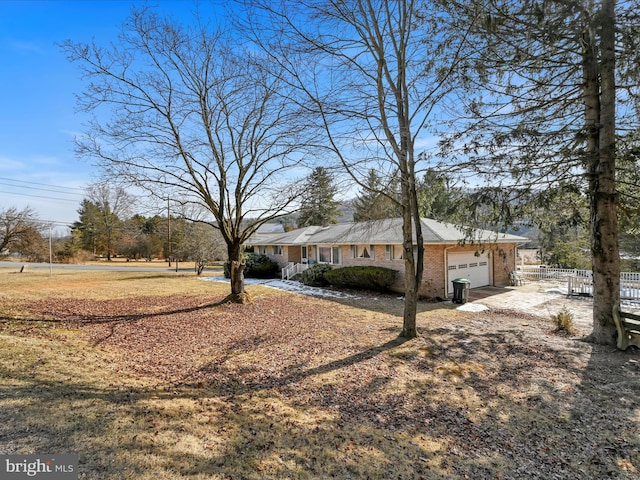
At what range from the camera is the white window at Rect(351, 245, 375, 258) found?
16859 millimetres

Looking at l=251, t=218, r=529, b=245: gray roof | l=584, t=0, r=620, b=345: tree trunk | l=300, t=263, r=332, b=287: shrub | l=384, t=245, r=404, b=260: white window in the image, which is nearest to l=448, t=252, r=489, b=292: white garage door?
l=251, t=218, r=529, b=245: gray roof

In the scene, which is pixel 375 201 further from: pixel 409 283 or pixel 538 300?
pixel 538 300

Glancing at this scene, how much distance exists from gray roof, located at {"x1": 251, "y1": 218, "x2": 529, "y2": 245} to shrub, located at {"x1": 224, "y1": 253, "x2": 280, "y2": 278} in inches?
64.1

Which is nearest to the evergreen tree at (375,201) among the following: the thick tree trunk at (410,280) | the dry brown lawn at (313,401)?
the thick tree trunk at (410,280)

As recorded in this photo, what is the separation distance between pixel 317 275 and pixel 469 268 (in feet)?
26.9

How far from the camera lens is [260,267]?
2314 cm

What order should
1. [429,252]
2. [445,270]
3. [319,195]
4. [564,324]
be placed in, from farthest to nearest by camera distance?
1. [429,252]
2. [445,270]
3. [319,195]
4. [564,324]

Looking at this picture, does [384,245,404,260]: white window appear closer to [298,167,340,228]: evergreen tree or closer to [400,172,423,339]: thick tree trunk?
[298,167,340,228]: evergreen tree

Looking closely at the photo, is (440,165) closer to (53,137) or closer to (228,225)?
(228,225)

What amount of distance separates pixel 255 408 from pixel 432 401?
102 inches

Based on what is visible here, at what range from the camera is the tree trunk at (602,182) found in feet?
20.9

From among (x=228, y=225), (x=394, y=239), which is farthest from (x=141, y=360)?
(x=394, y=239)

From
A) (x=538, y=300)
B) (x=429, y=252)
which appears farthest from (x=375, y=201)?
(x=538, y=300)

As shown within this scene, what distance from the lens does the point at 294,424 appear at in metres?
3.84
